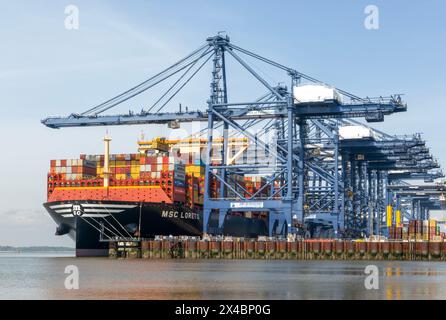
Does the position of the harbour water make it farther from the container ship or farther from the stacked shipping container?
the stacked shipping container

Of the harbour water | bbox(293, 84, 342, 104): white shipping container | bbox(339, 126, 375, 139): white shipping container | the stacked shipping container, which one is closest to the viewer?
the harbour water

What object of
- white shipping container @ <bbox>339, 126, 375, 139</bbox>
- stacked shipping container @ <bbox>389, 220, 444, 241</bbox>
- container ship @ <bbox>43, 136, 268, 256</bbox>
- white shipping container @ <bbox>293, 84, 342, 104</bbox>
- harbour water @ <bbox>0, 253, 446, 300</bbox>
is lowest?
harbour water @ <bbox>0, 253, 446, 300</bbox>

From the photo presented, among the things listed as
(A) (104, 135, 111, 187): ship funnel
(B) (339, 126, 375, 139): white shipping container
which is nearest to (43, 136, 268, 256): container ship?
(A) (104, 135, 111, 187): ship funnel

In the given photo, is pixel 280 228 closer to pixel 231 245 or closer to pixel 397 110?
pixel 231 245

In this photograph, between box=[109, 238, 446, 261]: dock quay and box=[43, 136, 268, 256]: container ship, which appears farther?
box=[43, 136, 268, 256]: container ship

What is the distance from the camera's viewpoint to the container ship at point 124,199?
8350cm

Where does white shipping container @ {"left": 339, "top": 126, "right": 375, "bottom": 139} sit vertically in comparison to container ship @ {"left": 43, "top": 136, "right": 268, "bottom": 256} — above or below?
above

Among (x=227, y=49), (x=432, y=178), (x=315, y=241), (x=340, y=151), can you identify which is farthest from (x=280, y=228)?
Answer: (x=432, y=178)

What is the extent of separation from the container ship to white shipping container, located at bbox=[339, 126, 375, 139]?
14576mm

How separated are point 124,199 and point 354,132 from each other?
3035cm

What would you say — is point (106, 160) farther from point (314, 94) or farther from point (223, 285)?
point (223, 285)

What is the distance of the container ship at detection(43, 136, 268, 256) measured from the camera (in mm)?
83500

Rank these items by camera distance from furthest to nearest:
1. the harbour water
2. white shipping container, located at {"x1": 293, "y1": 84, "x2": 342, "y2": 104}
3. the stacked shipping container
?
the stacked shipping container < white shipping container, located at {"x1": 293, "y1": 84, "x2": 342, "y2": 104} < the harbour water

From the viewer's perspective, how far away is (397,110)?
8156cm
